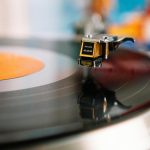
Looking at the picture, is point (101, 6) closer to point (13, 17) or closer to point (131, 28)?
point (131, 28)

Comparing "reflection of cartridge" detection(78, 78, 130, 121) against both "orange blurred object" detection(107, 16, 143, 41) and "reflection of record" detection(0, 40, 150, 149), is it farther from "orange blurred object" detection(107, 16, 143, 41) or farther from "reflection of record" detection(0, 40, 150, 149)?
"orange blurred object" detection(107, 16, 143, 41)

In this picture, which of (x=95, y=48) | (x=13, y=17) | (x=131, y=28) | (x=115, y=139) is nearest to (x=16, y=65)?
(x=95, y=48)

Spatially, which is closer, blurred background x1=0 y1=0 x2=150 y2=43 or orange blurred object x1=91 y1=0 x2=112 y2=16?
blurred background x1=0 y1=0 x2=150 y2=43

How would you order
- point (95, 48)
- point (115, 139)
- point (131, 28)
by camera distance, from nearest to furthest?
point (115, 139), point (95, 48), point (131, 28)

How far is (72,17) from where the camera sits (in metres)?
1.35

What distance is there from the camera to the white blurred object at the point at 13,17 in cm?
126

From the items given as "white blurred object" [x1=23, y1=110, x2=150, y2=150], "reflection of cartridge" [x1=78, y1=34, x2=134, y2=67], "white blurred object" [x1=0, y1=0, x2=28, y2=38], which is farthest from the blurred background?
"white blurred object" [x1=23, y1=110, x2=150, y2=150]

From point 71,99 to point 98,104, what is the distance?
34mm

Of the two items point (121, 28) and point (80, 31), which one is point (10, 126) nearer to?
point (80, 31)

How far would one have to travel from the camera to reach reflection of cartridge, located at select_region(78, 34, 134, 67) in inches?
18.0

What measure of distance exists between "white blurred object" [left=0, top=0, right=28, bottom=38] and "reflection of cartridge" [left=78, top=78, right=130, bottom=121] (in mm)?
840

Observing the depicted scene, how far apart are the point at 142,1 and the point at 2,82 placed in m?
0.76

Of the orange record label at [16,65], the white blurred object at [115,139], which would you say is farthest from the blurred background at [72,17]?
the white blurred object at [115,139]

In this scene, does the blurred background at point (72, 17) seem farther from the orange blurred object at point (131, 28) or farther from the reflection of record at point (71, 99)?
the reflection of record at point (71, 99)
